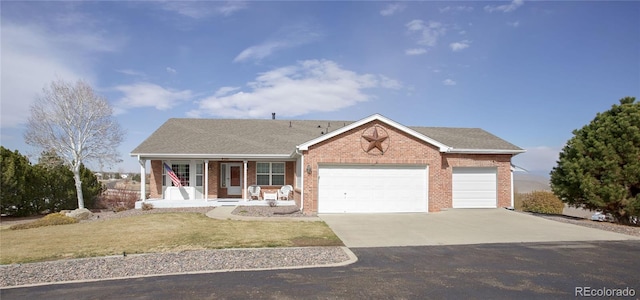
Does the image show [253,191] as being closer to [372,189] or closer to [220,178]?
[220,178]

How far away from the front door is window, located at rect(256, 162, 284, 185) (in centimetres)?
136

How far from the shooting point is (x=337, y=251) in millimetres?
9727

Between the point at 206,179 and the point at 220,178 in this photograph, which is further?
the point at 220,178

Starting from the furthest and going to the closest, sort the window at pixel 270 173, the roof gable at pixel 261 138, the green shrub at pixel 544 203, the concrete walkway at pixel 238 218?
the green shrub at pixel 544 203 < the window at pixel 270 173 < the roof gable at pixel 261 138 < the concrete walkway at pixel 238 218

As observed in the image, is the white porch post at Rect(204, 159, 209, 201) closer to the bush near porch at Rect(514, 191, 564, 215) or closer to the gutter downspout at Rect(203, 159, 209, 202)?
the gutter downspout at Rect(203, 159, 209, 202)

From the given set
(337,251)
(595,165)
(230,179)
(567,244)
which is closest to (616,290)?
(567,244)

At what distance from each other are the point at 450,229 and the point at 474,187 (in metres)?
7.43

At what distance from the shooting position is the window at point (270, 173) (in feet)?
71.7

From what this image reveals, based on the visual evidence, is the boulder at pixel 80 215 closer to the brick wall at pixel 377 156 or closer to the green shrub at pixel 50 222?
the green shrub at pixel 50 222

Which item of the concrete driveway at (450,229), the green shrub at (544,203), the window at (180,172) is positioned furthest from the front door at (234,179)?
the green shrub at (544,203)

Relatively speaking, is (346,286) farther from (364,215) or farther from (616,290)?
(364,215)

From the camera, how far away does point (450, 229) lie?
43.8ft

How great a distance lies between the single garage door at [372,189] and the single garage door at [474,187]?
113 inches

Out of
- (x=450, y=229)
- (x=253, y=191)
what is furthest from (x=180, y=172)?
(x=450, y=229)
